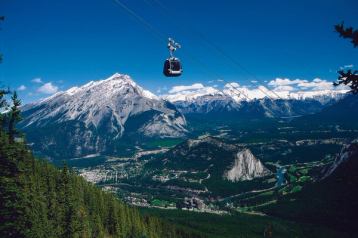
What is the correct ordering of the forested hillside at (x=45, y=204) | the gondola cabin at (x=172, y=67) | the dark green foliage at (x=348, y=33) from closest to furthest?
the dark green foliage at (x=348, y=33) < the forested hillside at (x=45, y=204) < the gondola cabin at (x=172, y=67)

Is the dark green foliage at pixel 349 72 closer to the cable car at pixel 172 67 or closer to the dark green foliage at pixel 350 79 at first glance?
the dark green foliage at pixel 350 79

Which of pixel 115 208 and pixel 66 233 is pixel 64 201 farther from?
pixel 115 208

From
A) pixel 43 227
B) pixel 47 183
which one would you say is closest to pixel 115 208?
pixel 47 183

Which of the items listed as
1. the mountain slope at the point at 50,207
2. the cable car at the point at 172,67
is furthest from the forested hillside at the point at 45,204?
the cable car at the point at 172,67

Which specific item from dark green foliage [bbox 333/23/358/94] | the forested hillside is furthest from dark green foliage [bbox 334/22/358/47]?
the forested hillside

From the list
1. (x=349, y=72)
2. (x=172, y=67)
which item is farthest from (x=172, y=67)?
(x=349, y=72)

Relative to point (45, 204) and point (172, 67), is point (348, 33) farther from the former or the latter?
point (45, 204)
